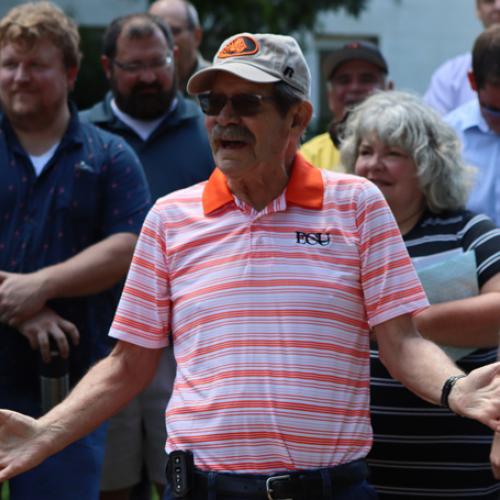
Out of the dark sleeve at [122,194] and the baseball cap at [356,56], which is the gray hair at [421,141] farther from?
the baseball cap at [356,56]

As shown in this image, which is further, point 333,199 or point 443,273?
point 443,273

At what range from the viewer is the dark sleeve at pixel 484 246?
3.97 meters

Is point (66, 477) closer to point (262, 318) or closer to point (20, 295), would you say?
point (20, 295)

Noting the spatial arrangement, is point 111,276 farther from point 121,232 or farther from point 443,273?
point 443,273

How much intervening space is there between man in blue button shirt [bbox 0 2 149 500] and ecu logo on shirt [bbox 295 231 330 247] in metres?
1.36

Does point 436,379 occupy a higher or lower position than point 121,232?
lower

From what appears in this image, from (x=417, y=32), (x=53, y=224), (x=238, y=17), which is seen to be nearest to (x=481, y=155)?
(x=53, y=224)

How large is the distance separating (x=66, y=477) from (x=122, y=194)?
3.66ft

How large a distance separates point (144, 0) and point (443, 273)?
12501 millimetres

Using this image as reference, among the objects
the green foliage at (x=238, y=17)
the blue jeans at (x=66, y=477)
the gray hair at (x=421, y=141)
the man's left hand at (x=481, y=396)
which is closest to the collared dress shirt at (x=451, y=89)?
the gray hair at (x=421, y=141)

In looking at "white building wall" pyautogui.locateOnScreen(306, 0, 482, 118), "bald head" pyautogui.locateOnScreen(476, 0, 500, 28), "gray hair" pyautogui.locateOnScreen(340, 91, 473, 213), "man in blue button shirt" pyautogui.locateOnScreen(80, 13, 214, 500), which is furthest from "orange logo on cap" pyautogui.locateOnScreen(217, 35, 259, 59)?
"white building wall" pyautogui.locateOnScreen(306, 0, 482, 118)

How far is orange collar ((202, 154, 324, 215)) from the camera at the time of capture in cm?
331

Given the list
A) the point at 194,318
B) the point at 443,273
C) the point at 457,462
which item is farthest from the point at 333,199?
the point at 457,462

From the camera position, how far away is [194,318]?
3270 mm
